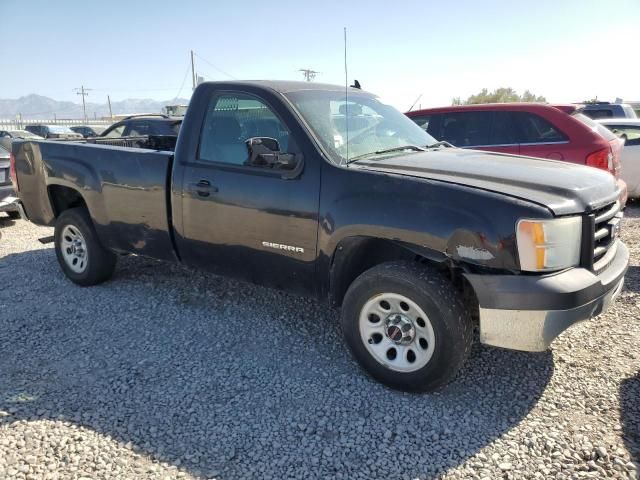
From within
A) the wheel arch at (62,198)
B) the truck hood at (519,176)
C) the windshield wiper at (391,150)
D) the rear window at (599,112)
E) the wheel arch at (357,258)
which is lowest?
the wheel arch at (357,258)

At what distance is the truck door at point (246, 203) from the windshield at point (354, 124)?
0.19 meters

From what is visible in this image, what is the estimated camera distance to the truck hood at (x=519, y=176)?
9.41 feet

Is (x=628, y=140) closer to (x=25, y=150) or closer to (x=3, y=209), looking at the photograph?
(x=25, y=150)

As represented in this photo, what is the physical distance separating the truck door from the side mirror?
0.05 meters

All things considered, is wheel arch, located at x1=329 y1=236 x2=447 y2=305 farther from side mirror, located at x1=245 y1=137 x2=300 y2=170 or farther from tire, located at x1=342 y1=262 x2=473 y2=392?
side mirror, located at x1=245 y1=137 x2=300 y2=170

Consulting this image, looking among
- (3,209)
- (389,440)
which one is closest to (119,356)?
(389,440)

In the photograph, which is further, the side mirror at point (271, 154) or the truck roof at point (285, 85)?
the truck roof at point (285, 85)

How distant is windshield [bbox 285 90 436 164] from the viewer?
11.8ft

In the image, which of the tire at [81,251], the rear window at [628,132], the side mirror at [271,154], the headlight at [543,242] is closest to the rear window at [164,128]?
the tire at [81,251]

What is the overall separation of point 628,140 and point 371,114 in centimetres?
691

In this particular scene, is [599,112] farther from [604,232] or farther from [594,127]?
[604,232]

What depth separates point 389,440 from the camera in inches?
109

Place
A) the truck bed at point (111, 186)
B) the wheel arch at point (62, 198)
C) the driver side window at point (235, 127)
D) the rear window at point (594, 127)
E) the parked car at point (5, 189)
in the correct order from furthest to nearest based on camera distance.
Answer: the parked car at point (5, 189), the rear window at point (594, 127), the wheel arch at point (62, 198), the truck bed at point (111, 186), the driver side window at point (235, 127)

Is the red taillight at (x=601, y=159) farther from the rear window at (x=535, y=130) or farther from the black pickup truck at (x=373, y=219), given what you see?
the black pickup truck at (x=373, y=219)
